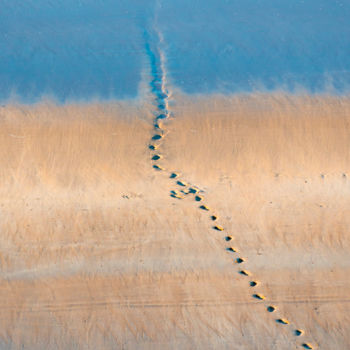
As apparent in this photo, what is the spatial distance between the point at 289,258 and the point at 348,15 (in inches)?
463

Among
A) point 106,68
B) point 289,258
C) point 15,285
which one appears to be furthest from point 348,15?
point 15,285

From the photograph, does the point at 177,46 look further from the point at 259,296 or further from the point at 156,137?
the point at 259,296

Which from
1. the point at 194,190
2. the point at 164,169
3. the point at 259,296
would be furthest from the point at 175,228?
the point at 259,296

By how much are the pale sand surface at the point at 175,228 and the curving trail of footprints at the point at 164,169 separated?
0.29 feet

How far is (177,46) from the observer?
14914 mm

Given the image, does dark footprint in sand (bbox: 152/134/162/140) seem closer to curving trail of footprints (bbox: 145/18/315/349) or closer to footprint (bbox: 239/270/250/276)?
curving trail of footprints (bbox: 145/18/315/349)

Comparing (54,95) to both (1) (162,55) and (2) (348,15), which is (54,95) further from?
(2) (348,15)

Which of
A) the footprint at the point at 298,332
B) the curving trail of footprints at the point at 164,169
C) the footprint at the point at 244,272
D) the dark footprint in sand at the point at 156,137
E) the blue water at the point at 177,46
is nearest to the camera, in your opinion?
the footprint at the point at 298,332

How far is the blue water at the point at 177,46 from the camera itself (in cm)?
1347

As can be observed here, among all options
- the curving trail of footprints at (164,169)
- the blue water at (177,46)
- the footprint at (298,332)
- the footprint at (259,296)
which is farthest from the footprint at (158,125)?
the footprint at (298,332)

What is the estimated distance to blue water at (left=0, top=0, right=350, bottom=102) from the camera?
1347 centimetres

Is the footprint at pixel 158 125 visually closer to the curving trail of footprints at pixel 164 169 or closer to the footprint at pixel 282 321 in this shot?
the curving trail of footprints at pixel 164 169

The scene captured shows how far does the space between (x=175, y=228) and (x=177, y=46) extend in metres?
7.90

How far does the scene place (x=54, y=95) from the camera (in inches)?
518
